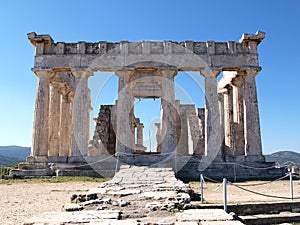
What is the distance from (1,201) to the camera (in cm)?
973

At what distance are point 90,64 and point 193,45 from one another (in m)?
6.82

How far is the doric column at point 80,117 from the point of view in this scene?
2056cm

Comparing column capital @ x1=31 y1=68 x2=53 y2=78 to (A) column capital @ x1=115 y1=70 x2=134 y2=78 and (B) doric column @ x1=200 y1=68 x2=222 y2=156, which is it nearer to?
(A) column capital @ x1=115 y1=70 x2=134 y2=78

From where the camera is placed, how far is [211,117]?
67.6 feet

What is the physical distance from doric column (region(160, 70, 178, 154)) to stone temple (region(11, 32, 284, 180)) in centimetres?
6

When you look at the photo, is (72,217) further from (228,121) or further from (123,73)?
(228,121)

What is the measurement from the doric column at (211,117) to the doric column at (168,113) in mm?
1997

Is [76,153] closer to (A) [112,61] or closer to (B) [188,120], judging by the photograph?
(A) [112,61]

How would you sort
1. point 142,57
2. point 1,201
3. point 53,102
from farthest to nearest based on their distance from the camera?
1. point 53,102
2. point 142,57
3. point 1,201

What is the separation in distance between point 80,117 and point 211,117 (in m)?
8.21

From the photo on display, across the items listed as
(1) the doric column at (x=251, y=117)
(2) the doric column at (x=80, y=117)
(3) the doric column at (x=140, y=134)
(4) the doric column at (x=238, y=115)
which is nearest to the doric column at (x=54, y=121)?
(2) the doric column at (x=80, y=117)

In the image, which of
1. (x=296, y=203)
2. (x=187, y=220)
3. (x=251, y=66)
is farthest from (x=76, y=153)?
(x=187, y=220)

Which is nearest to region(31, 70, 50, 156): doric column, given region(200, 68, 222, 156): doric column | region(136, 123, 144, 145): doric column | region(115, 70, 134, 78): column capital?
region(115, 70, 134, 78): column capital

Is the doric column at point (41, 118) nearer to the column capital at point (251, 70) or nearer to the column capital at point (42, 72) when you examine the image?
the column capital at point (42, 72)
